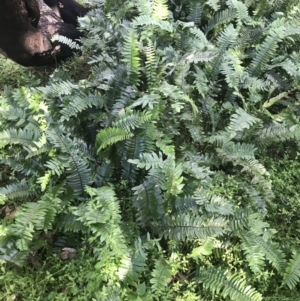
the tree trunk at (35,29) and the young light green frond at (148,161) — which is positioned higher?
the tree trunk at (35,29)

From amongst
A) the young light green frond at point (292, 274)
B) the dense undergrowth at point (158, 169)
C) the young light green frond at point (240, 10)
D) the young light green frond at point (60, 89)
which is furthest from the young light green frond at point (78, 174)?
the young light green frond at point (240, 10)

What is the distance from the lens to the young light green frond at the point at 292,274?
10.1 feet

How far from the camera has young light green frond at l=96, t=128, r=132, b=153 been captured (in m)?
3.21

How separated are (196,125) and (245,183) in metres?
0.82

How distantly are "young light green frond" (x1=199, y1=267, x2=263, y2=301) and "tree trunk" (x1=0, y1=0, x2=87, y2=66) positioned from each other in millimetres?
3376

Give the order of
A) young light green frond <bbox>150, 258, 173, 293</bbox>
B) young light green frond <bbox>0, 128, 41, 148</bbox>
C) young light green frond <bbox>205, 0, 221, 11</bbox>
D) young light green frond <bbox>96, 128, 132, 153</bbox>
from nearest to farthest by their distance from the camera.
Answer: young light green frond <bbox>150, 258, 173, 293</bbox>
young light green frond <bbox>96, 128, 132, 153</bbox>
young light green frond <bbox>0, 128, 41, 148</bbox>
young light green frond <bbox>205, 0, 221, 11</bbox>

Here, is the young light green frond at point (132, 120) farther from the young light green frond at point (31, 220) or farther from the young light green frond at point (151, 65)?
the young light green frond at point (31, 220)

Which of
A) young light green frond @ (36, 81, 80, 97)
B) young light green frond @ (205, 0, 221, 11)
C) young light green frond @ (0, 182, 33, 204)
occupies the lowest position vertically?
young light green frond @ (0, 182, 33, 204)

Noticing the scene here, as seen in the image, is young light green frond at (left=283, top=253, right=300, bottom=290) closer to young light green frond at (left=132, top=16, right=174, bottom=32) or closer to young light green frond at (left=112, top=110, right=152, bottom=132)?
young light green frond at (left=112, top=110, right=152, bottom=132)

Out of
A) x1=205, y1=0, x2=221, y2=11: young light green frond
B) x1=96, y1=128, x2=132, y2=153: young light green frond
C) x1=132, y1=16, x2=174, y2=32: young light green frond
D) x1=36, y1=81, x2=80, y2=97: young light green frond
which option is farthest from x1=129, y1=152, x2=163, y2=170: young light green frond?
x1=205, y1=0, x2=221, y2=11: young light green frond

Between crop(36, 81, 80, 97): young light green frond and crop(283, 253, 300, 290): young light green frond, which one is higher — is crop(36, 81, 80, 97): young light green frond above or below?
above

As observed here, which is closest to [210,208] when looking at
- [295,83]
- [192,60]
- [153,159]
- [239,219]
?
[239,219]

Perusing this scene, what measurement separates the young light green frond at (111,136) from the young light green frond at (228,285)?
1344 millimetres

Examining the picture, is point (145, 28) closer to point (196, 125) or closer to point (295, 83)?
point (196, 125)
